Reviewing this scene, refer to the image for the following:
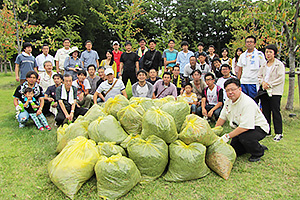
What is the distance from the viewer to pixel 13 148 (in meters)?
3.78

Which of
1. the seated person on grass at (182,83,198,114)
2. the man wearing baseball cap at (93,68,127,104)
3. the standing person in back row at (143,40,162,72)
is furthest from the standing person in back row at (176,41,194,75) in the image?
the man wearing baseball cap at (93,68,127,104)

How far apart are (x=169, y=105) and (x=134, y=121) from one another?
580mm

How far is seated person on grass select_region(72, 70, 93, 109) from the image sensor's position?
5.72 metres

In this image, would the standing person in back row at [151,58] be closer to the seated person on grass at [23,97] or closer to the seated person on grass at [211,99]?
the seated person on grass at [211,99]

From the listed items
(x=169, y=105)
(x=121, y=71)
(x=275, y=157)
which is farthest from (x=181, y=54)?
(x=275, y=157)

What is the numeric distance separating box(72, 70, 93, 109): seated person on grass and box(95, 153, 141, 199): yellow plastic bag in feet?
11.5

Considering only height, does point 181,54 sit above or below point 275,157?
above

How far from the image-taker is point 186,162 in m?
2.67

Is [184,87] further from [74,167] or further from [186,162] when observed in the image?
[74,167]

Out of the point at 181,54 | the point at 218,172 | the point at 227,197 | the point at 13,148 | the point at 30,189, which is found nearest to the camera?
the point at 227,197

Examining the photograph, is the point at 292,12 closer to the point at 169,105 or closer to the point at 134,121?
the point at 169,105

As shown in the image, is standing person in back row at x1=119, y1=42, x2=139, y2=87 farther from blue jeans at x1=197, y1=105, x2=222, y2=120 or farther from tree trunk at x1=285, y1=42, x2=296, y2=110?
tree trunk at x1=285, y1=42, x2=296, y2=110

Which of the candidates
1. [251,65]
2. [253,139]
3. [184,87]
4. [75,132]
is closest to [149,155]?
[75,132]

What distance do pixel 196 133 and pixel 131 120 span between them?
93cm
